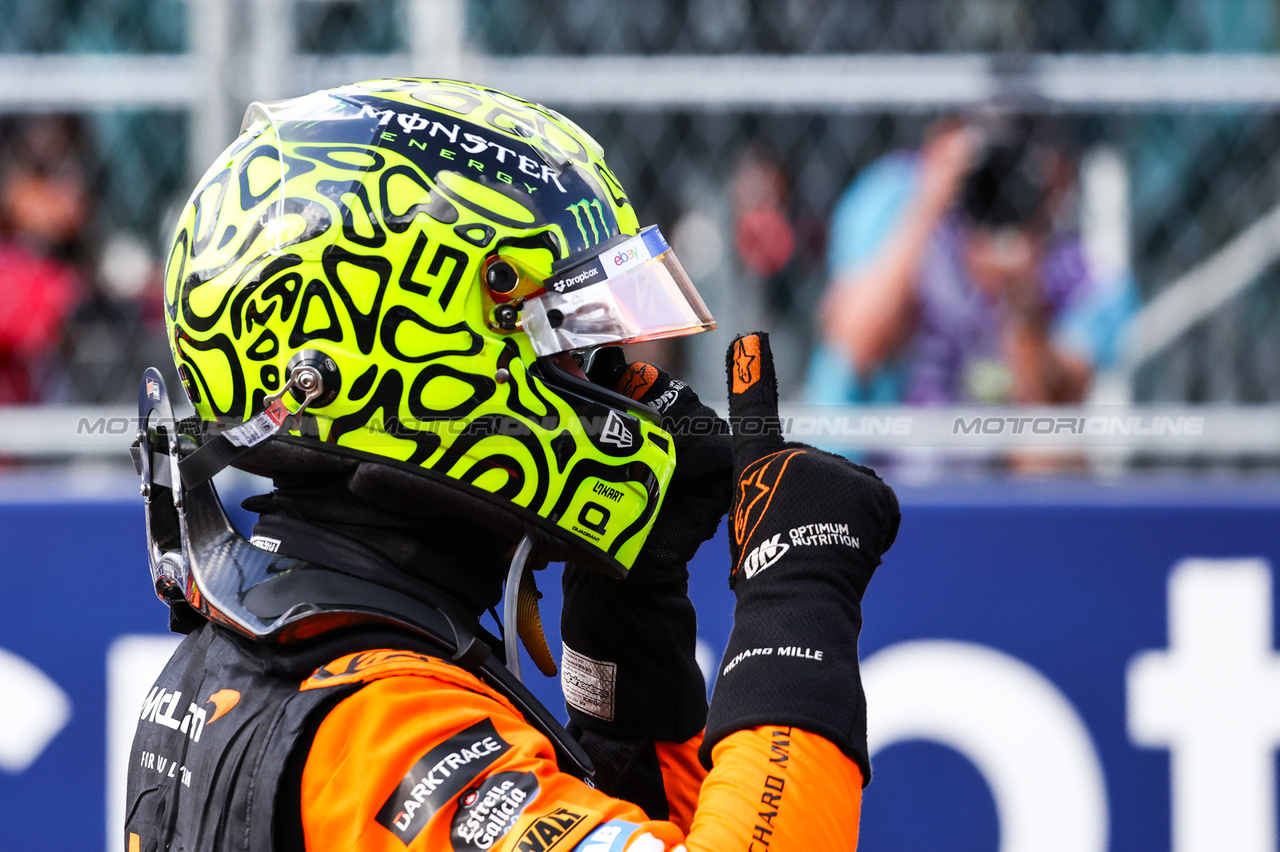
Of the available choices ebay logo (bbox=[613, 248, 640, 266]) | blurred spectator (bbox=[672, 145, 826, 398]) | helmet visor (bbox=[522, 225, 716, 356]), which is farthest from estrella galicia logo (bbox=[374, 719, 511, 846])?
blurred spectator (bbox=[672, 145, 826, 398])

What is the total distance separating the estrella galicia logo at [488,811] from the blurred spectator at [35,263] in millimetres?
2466

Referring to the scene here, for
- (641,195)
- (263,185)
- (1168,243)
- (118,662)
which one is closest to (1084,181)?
(1168,243)

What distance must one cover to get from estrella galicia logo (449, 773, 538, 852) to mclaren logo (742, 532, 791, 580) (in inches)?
13.4

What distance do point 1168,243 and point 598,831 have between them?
244cm

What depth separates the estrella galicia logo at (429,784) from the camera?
3.91ft

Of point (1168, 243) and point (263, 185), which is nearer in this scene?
point (263, 185)

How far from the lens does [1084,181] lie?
10.2 feet

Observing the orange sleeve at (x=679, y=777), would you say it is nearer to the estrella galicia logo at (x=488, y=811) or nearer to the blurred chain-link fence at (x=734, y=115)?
the estrella galicia logo at (x=488, y=811)

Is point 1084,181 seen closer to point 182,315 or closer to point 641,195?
point 641,195

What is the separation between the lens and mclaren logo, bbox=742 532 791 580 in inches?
54.2

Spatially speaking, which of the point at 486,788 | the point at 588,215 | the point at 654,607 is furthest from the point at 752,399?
the point at 486,788

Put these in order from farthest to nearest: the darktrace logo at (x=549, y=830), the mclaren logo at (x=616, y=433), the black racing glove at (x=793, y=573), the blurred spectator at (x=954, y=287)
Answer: the blurred spectator at (x=954, y=287) → the mclaren logo at (x=616, y=433) → the black racing glove at (x=793, y=573) → the darktrace logo at (x=549, y=830)

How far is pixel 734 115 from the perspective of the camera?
10.1 ft
